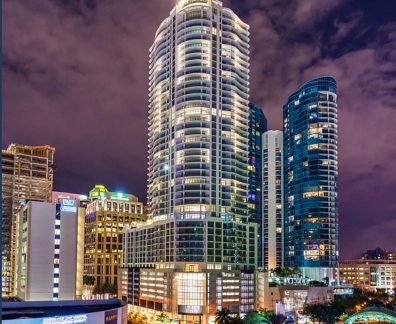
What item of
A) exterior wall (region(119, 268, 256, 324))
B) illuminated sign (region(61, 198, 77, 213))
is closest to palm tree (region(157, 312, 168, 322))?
exterior wall (region(119, 268, 256, 324))

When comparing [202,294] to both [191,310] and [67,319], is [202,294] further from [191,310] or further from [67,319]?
[67,319]

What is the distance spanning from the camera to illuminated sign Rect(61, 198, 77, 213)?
573ft

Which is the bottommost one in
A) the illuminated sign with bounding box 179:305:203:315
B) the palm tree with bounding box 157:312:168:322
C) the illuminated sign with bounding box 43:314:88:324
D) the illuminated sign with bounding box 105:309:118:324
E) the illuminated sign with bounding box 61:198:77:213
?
the palm tree with bounding box 157:312:168:322

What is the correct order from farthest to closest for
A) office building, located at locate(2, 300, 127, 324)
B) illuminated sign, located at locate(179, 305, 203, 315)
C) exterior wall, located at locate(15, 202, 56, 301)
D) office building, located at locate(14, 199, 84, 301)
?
illuminated sign, located at locate(179, 305, 203, 315)
office building, located at locate(14, 199, 84, 301)
exterior wall, located at locate(15, 202, 56, 301)
office building, located at locate(2, 300, 127, 324)

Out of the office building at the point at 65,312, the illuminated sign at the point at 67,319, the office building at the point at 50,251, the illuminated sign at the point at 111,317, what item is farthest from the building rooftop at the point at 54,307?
the office building at the point at 50,251

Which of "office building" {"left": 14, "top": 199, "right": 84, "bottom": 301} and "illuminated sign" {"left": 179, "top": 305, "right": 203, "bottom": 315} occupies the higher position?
"office building" {"left": 14, "top": 199, "right": 84, "bottom": 301}

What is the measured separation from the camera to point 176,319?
18425 cm

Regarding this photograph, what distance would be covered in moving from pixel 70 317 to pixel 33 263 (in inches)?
4105

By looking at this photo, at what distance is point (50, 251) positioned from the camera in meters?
173

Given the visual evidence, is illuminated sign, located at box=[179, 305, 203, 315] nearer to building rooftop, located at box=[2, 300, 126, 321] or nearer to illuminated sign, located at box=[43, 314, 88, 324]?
building rooftop, located at box=[2, 300, 126, 321]

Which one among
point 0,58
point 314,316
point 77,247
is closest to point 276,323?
point 314,316

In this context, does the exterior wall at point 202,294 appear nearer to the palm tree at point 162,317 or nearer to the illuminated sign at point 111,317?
the palm tree at point 162,317

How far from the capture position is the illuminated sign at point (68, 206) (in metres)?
175

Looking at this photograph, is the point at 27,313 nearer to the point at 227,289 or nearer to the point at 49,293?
the point at 49,293
